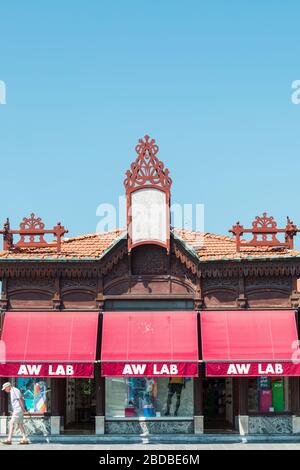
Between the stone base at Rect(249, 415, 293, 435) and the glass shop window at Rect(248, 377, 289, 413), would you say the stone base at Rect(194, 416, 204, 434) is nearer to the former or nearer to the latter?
the stone base at Rect(249, 415, 293, 435)

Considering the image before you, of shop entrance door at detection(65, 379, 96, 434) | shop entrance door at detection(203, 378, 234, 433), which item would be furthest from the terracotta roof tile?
shop entrance door at detection(203, 378, 234, 433)

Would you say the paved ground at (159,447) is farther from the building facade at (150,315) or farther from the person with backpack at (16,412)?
the building facade at (150,315)

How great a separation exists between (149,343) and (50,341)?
3145mm

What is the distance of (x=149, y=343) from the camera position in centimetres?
2558

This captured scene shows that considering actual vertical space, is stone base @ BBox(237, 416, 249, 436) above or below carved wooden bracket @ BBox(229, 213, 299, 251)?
below

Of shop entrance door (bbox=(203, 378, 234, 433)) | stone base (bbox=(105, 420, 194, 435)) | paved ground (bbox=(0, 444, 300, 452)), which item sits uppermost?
shop entrance door (bbox=(203, 378, 234, 433))

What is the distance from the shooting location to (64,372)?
82.7 ft

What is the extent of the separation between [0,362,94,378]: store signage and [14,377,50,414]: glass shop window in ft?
3.96

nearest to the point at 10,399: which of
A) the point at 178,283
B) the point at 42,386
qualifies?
the point at 42,386

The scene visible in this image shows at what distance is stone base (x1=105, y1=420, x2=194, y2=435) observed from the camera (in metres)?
25.9

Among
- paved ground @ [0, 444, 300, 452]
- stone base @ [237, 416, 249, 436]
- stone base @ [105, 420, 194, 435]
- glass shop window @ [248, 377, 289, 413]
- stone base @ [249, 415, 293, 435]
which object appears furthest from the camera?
glass shop window @ [248, 377, 289, 413]

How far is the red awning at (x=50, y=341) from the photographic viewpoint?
25.3 metres

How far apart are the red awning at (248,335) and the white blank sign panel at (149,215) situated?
3059mm
